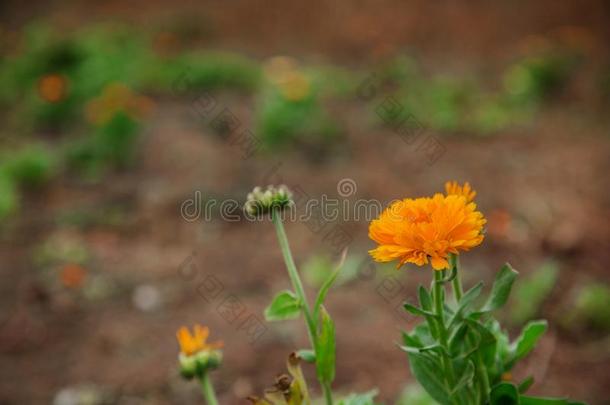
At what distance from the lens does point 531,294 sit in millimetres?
2414

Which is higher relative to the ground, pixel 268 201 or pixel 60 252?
pixel 60 252

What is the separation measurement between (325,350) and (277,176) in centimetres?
261

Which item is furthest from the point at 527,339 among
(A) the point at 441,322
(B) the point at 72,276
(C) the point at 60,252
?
(C) the point at 60,252

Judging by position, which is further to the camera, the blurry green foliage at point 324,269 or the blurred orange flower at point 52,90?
the blurred orange flower at point 52,90

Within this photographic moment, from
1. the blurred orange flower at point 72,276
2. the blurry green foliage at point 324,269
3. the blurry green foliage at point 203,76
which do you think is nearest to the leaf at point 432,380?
the blurry green foliage at point 324,269

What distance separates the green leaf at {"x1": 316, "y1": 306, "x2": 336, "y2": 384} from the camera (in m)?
1.23

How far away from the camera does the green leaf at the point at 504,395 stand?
115 centimetres

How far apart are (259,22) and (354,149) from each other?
368 cm

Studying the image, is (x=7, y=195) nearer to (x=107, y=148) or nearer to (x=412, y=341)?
(x=107, y=148)

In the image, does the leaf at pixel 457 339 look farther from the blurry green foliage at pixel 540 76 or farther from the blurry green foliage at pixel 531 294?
the blurry green foliage at pixel 540 76

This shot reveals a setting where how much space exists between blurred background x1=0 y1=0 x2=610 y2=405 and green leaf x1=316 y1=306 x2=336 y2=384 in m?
0.64

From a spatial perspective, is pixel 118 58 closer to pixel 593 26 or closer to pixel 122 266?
pixel 122 266

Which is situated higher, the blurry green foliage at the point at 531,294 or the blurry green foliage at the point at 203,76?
the blurry green foliage at the point at 203,76

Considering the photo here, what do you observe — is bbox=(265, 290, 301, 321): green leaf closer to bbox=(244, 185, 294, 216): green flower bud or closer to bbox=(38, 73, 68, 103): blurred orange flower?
bbox=(244, 185, 294, 216): green flower bud
